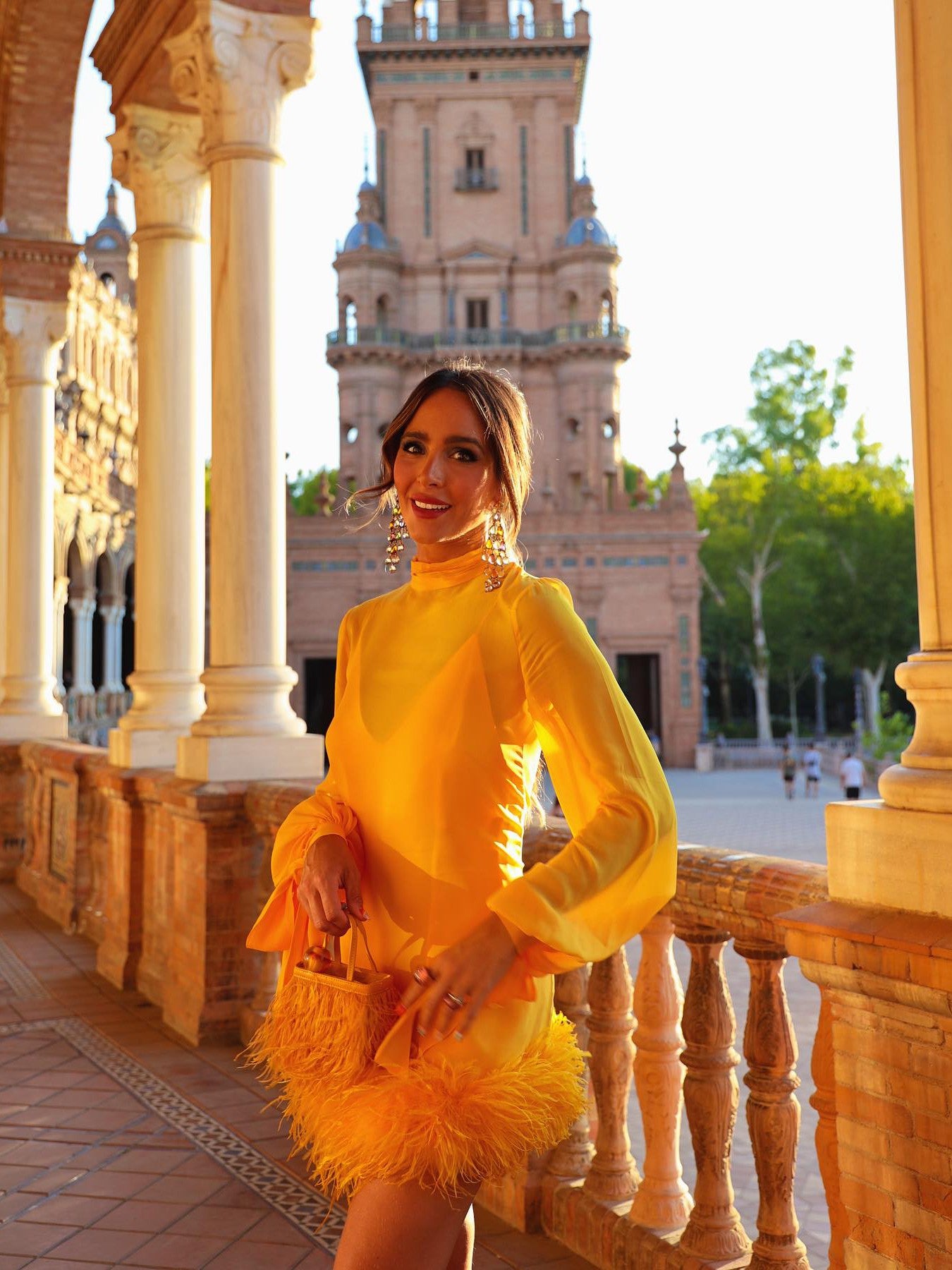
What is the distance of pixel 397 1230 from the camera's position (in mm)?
1644

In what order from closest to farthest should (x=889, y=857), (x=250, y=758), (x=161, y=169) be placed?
(x=889, y=857) → (x=250, y=758) → (x=161, y=169)

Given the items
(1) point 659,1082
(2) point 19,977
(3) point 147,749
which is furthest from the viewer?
(3) point 147,749

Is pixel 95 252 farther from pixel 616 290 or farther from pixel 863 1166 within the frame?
pixel 863 1166

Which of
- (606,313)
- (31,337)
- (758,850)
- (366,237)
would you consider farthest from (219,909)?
(606,313)

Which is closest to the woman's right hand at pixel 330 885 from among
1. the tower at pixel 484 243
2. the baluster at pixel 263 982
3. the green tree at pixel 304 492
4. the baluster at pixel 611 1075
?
the baluster at pixel 611 1075

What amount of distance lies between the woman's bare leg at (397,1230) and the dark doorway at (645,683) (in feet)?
113

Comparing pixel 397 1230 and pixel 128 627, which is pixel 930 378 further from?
pixel 128 627

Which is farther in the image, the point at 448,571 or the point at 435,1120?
the point at 448,571

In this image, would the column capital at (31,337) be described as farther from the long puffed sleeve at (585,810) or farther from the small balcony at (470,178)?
the small balcony at (470,178)

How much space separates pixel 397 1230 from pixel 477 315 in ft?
135

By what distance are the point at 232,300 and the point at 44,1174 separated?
3551 mm

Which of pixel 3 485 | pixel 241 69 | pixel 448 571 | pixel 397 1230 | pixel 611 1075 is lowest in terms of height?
pixel 611 1075

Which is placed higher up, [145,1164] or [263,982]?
[263,982]

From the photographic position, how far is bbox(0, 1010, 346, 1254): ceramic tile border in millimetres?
3385
